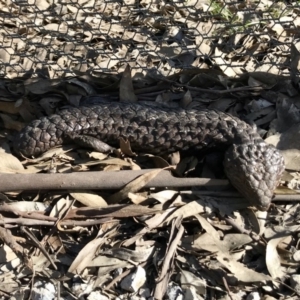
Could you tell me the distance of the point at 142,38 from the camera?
13.8 feet

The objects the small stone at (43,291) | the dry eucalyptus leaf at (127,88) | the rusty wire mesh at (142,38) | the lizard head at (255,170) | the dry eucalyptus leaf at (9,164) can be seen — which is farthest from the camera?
the rusty wire mesh at (142,38)

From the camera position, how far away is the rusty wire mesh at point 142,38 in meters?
4.00

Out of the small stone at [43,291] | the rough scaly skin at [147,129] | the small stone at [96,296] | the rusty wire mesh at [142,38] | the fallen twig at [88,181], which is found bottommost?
the small stone at [43,291]

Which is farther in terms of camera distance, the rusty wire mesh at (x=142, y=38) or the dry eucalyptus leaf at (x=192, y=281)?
the rusty wire mesh at (x=142, y=38)

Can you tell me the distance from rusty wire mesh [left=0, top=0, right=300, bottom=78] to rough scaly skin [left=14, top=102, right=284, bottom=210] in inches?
18.9

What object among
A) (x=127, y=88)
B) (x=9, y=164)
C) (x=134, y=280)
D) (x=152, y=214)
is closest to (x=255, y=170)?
(x=152, y=214)

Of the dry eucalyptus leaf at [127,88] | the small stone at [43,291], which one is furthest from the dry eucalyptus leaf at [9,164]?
the dry eucalyptus leaf at [127,88]

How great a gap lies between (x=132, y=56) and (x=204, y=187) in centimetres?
120

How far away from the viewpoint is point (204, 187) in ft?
11.1

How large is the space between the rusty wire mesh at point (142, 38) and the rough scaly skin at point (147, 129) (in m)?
0.48

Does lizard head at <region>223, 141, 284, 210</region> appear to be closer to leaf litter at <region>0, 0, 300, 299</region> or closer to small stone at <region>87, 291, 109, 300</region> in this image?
leaf litter at <region>0, 0, 300, 299</region>

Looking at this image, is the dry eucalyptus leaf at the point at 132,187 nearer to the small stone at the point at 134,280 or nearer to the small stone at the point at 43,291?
the small stone at the point at 134,280

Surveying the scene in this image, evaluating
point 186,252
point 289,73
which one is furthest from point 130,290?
point 289,73

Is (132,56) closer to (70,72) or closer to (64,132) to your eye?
(70,72)
